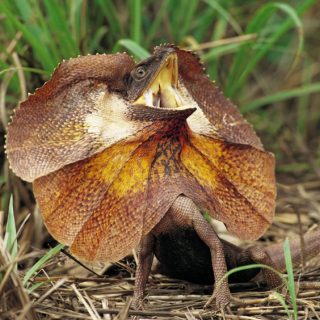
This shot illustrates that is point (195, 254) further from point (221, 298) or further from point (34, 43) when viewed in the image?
point (34, 43)

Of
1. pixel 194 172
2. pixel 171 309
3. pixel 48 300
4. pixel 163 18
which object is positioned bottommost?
pixel 171 309

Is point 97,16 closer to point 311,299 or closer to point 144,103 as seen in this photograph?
point 144,103

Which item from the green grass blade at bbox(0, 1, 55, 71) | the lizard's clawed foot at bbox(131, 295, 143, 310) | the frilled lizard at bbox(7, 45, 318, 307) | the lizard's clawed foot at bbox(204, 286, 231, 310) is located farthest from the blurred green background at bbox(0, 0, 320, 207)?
the lizard's clawed foot at bbox(204, 286, 231, 310)

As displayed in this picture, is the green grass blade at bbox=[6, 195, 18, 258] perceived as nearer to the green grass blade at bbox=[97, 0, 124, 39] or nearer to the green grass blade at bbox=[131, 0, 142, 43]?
the green grass blade at bbox=[131, 0, 142, 43]


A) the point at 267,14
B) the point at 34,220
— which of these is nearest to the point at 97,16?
the point at 267,14

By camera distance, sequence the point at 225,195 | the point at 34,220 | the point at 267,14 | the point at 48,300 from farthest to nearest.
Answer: the point at 267,14
the point at 34,220
the point at 225,195
the point at 48,300

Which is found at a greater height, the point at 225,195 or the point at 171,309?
the point at 225,195
